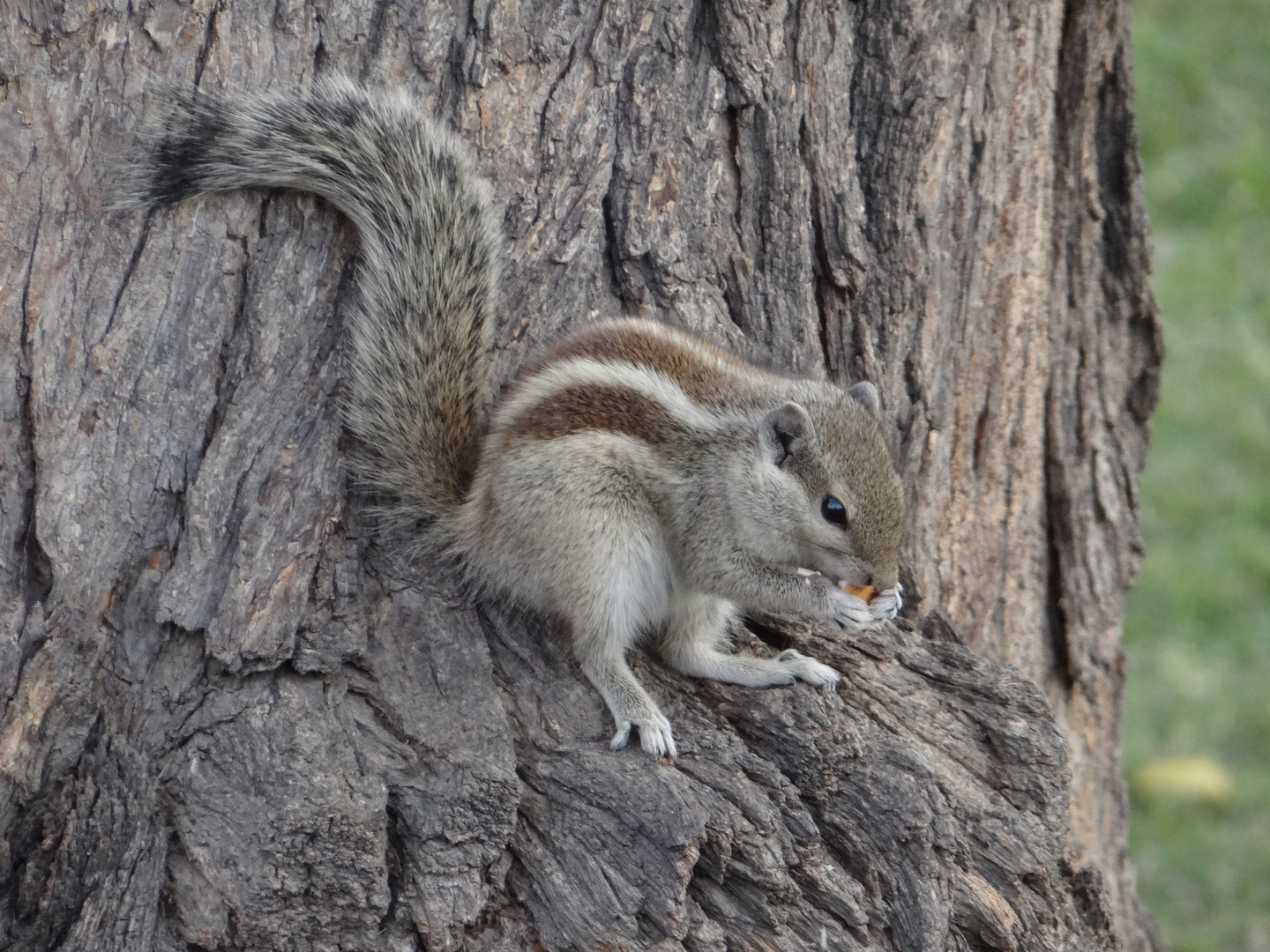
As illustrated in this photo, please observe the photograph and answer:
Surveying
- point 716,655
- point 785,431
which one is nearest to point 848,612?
point 716,655

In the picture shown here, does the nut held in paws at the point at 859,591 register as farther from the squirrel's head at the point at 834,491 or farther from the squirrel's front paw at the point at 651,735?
the squirrel's front paw at the point at 651,735

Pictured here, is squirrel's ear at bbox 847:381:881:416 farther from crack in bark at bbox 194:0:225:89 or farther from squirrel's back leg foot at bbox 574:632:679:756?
crack in bark at bbox 194:0:225:89

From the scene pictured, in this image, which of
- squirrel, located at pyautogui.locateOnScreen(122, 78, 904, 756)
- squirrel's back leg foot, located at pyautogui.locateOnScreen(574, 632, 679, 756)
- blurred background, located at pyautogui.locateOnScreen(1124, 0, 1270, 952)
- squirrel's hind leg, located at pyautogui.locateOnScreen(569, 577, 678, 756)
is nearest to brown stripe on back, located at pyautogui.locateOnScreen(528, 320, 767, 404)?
squirrel, located at pyautogui.locateOnScreen(122, 78, 904, 756)

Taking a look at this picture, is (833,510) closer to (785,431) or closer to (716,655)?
(785,431)

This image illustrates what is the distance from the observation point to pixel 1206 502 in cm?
564

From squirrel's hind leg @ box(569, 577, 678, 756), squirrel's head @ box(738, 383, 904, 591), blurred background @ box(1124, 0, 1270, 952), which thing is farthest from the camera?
blurred background @ box(1124, 0, 1270, 952)

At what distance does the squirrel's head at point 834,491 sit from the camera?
Answer: 2922 millimetres

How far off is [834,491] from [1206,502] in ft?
11.1

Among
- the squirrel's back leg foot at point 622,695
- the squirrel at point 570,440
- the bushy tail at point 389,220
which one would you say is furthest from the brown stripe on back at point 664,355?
the squirrel's back leg foot at point 622,695

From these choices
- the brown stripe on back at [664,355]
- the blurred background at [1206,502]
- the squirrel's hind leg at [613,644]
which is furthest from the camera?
the blurred background at [1206,502]

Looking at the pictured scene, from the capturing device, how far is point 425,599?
2680 millimetres

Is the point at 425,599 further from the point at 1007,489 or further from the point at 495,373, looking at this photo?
the point at 1007,489

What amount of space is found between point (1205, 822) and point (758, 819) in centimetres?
284

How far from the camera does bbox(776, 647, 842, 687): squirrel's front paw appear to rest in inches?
109
